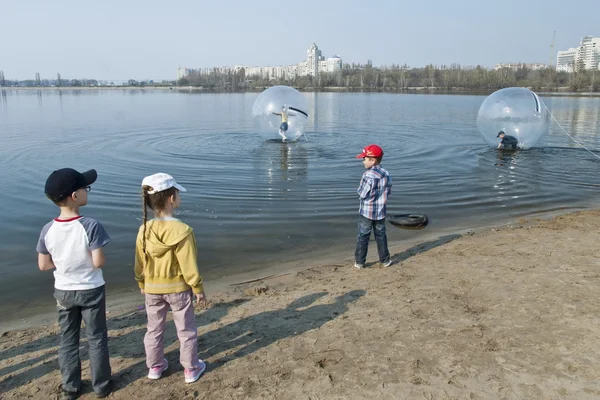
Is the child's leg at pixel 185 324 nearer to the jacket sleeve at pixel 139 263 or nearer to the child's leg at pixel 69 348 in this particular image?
the jacket sleeve at pixel 139 263

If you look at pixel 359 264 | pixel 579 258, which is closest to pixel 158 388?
pixel 359 264

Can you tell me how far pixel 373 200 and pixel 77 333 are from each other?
4732mm

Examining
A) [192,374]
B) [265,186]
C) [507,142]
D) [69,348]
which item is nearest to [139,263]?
[69,348]

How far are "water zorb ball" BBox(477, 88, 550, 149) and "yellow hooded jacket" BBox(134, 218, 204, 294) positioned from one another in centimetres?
1735

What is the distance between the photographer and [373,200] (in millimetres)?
7680

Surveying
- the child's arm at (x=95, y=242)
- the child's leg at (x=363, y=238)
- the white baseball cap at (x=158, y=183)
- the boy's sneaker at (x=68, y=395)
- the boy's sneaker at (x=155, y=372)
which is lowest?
the boy's sneaker at (x=68, y=395)

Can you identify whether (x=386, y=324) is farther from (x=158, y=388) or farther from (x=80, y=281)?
(x=80, y=281)

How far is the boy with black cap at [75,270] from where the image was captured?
4.08 metres

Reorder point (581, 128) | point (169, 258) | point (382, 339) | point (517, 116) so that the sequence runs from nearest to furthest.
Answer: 1. point (169, 258)
2. point (382, 339)
3. point (517, 116)
4. point (581, 128)

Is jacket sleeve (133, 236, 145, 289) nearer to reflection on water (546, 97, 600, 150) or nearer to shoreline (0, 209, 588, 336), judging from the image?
shoreline (0, 209, 588, 336)

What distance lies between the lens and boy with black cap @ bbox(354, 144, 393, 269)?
7562 mm

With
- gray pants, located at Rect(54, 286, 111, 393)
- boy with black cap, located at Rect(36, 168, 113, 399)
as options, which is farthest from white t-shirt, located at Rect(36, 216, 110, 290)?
gray pants, located at Rect(54, 286, 111, 393)

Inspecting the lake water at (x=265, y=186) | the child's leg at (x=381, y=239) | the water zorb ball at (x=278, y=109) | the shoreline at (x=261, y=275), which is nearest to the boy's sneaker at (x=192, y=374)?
the shoreline at (x=261, y=275)

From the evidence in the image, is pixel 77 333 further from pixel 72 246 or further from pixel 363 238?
pixel 363 238
